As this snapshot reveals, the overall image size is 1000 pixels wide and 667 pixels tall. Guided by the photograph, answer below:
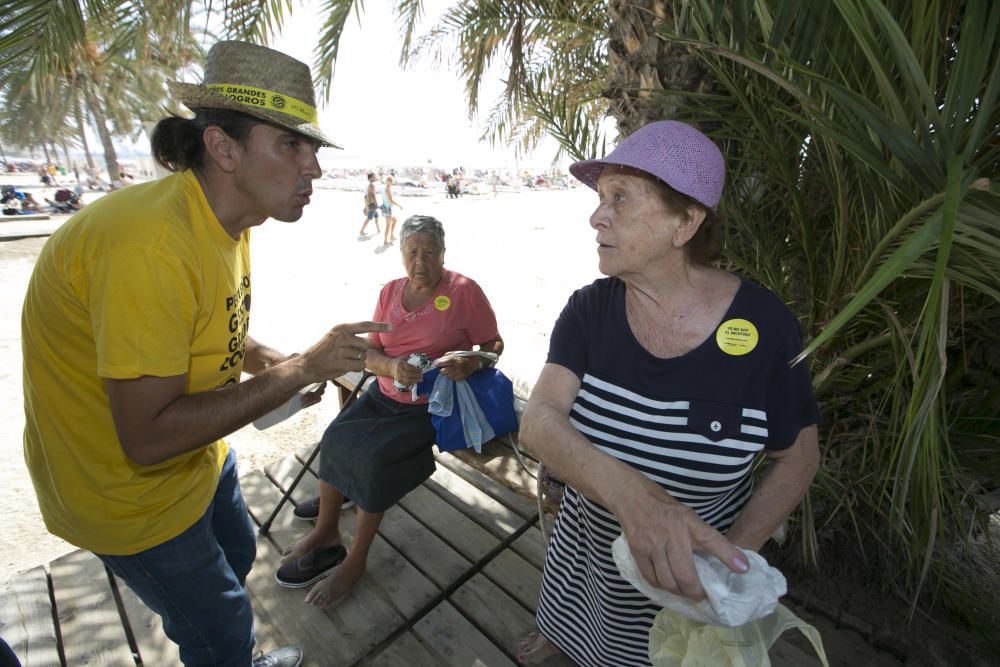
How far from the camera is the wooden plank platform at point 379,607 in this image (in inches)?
80.8

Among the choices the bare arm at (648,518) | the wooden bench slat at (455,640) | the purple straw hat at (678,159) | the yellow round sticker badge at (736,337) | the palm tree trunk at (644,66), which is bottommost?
the wooden bench slat at (455,640)

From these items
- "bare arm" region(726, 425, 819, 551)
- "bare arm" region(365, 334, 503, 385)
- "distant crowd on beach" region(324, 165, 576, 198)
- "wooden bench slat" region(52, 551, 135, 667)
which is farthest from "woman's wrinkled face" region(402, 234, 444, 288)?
"distant crowd on beach" region(324, 165, 576, 198)

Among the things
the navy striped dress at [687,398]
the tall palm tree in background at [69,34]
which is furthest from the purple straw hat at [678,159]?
the tall palm tree in background at [69,34]

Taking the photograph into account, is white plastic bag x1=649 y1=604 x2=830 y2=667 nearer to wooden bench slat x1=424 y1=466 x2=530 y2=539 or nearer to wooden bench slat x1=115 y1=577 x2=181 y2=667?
wooden bench slat x1=424 y1=466 x2=530 y2=539

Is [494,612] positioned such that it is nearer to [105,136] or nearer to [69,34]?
[69,34]

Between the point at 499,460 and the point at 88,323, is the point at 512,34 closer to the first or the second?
the point at 499,460

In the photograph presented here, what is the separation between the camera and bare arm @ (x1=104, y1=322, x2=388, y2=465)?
1190mm

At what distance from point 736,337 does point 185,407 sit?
141 cm

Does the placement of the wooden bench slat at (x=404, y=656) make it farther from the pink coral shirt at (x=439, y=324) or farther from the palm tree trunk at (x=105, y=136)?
the palm tree trunk at (x=105, y=136)

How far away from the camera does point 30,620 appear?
2166 mm

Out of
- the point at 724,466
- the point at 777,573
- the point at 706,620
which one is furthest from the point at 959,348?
the point at 706,620

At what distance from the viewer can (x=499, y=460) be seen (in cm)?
260

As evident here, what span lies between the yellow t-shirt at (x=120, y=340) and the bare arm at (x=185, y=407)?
5 centimetres

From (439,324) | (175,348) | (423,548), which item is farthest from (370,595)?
(175,348)
